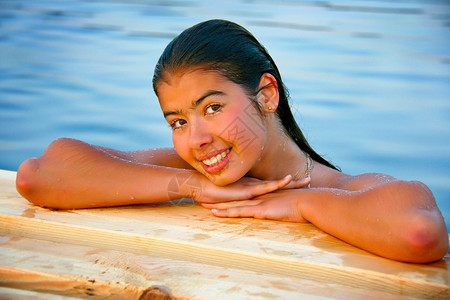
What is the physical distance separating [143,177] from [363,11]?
954cm

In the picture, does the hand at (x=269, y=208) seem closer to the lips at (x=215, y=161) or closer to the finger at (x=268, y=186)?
the finger at (x=268, y=186)

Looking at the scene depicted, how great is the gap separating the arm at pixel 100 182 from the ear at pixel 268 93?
11.8 inches

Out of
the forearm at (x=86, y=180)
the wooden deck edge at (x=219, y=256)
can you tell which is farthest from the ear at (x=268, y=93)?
the wooden deck edge at (x=219, y=256)

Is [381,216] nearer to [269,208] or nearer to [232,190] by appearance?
[269,208]

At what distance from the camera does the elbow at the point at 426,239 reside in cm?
161

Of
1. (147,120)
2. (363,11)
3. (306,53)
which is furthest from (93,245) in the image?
(363,11)

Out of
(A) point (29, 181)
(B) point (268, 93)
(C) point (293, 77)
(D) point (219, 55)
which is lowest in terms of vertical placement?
(C) point (293, 77)

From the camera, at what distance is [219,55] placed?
2.07 m

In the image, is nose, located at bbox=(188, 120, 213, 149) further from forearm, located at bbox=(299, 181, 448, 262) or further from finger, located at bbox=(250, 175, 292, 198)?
forearm, located at bbox=(299, 181, 448, 262)

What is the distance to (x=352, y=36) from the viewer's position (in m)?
8.68

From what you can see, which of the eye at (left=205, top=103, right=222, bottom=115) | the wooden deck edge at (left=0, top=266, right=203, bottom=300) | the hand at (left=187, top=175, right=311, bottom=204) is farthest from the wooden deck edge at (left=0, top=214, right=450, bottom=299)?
the eye at (left=205, top=103, right=222, bottom=115)

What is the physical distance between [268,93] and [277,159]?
0.27 m

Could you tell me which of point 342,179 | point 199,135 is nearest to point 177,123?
point 199,135

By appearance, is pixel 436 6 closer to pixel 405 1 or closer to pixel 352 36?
pixel 405 1
